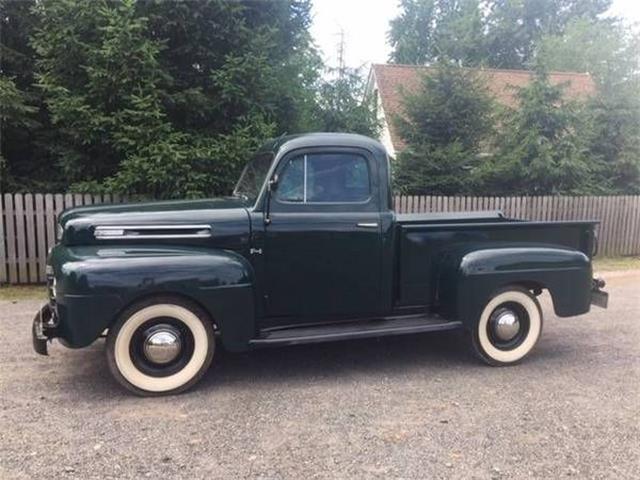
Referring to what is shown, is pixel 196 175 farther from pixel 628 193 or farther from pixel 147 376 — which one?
pixel 628 193

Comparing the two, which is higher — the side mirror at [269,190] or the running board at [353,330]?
the side mirror at [269,190]

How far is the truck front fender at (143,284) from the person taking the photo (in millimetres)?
4219

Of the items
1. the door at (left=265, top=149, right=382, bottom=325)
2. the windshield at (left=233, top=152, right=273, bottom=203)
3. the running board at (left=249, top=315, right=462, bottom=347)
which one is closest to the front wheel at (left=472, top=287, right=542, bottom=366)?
the running board at (left=249, top=315, right=462, bottom=347)

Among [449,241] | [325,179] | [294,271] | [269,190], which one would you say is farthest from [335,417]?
[449,241]

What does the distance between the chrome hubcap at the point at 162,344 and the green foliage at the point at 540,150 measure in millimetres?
9387

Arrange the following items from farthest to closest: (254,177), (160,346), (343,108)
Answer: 1. (343,108)
2. (254,177)
3. (160,346)

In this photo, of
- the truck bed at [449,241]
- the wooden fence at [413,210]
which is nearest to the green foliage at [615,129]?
the wooden fence at [413,210]

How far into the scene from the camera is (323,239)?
197 inches

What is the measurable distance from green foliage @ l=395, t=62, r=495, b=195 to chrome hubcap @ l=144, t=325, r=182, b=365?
8.65 metres

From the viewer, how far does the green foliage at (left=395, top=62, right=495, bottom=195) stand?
12.4m

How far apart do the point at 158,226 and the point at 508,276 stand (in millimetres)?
3138

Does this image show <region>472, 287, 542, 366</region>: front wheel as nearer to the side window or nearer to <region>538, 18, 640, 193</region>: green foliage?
the side window

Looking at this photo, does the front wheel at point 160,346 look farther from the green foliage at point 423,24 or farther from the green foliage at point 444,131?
the green foliage at point 423,24

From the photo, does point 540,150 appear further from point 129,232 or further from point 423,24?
point 423,24
